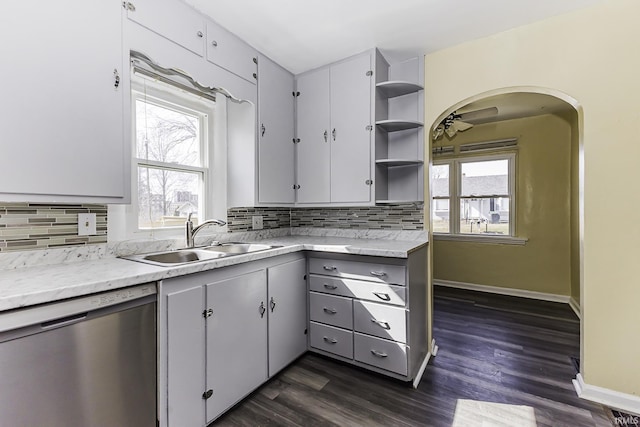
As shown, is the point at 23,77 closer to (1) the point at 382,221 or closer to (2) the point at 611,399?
(1) the point at 382,221

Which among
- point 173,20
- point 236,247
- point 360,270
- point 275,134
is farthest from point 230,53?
point 360,270

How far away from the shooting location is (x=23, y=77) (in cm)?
120

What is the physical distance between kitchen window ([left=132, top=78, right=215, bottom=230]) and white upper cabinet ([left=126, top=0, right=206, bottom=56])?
0.41 metres

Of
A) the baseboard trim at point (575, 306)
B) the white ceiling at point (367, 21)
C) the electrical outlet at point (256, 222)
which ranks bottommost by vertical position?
the baseboard trim at point (575, 306)

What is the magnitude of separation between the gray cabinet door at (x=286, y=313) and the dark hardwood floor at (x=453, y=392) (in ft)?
0.46

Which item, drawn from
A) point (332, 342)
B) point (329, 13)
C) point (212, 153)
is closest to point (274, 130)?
point (212, 153)

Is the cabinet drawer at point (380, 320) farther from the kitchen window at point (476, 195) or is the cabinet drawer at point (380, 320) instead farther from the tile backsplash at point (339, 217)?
the kitchen window at point (476, 195)

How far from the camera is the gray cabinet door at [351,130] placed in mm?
2387

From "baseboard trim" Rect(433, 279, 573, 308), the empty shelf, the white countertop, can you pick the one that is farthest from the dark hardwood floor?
the empty shelf

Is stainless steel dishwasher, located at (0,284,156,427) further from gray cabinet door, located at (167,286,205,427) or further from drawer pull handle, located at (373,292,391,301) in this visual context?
drawer pull handle, located at (373,292,391,301)

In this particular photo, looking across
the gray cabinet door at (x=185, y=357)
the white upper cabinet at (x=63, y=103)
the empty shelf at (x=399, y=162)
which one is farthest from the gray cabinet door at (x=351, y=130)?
the white upper cabinet at (x=63, y=103)

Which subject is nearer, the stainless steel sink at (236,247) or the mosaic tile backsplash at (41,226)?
the mosaic tile backsplash at (41,226)

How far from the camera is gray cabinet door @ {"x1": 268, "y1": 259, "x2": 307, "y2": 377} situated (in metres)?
→ 2.00

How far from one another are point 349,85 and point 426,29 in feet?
2.23
